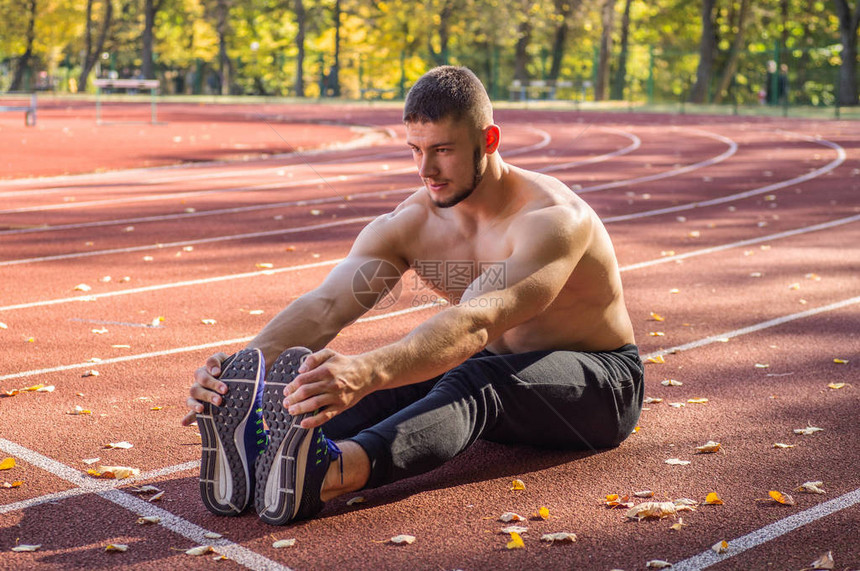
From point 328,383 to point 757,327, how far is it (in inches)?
165

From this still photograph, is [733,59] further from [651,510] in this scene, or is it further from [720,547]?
[720,547]

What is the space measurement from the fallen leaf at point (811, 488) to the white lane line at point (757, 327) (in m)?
1.97

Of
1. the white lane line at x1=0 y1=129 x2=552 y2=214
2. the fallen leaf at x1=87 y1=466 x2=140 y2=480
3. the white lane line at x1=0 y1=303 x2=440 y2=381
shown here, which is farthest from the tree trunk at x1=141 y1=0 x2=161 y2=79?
the fallen leaf at x1=87 y1=466 x2=140 y2=480

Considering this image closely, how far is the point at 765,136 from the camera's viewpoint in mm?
22531

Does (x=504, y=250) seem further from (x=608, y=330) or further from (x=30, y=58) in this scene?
(x=30, y=58)

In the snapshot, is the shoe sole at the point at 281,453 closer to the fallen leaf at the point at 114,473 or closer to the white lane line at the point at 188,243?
the fallen leaf at the point at 114,473

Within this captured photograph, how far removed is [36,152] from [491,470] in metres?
16.8

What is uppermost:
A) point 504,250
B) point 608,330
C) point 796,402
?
point 504,250

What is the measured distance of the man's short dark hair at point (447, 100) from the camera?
3346 mm

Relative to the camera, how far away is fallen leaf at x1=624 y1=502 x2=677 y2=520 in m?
3.46

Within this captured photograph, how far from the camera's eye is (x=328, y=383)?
2965 millimetres

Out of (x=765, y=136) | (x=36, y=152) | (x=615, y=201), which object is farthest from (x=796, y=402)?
(x=765, y=136)

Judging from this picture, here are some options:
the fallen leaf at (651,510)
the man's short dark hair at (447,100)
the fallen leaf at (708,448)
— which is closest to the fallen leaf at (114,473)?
the man's short dark hair at (447,100)

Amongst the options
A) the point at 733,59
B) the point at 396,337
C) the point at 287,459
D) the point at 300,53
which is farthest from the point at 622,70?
the point at 287,459
